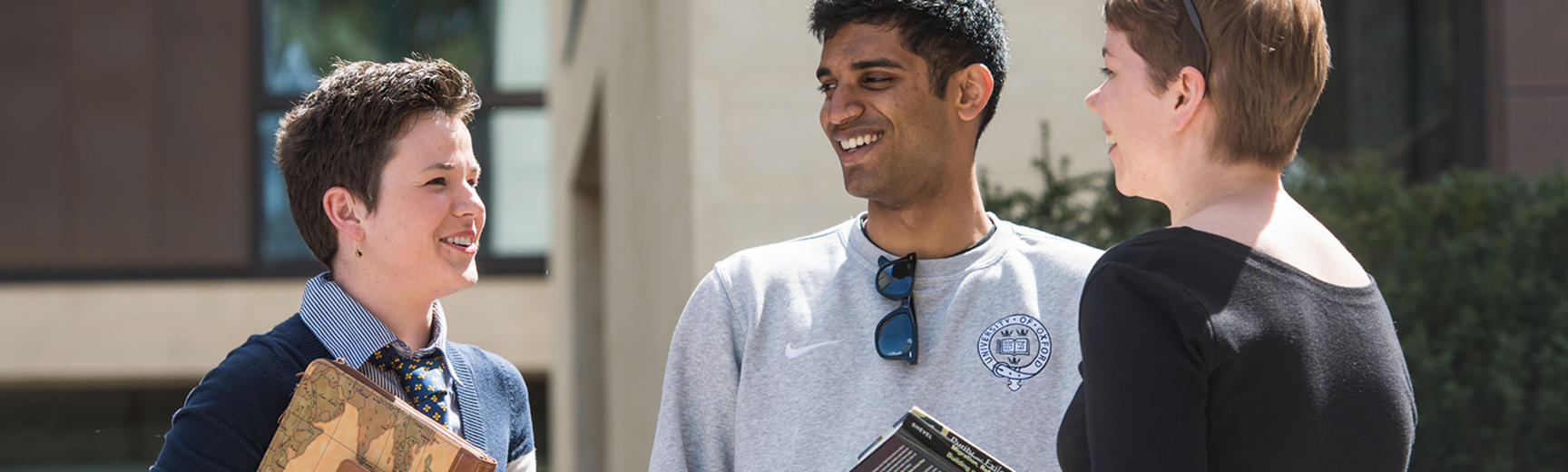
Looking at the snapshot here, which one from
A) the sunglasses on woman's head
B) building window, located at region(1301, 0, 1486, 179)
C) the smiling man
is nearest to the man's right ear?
the smiling man

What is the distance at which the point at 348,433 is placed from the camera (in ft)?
6.69

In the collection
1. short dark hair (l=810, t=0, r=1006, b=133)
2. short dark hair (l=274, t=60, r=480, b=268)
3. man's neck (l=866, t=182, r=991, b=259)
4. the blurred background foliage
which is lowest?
the blurred background foliage

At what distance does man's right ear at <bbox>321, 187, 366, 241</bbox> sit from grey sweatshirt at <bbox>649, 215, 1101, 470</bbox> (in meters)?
0.59

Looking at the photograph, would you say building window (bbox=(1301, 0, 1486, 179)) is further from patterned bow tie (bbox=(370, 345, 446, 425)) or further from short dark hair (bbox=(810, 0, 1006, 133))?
patterned bow tie (bbox=(370, 345, 446, 425))

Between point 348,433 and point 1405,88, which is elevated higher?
point 1405,88

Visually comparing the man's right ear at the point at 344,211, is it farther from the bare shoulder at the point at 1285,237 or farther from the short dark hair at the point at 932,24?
the bare shoulder at the point at 1285,237

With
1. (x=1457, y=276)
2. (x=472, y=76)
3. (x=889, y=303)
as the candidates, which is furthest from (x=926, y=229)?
(x=472, y=76)

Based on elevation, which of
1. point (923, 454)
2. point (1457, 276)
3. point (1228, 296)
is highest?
point (1228, 296)

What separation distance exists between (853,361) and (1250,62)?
0.95 meters

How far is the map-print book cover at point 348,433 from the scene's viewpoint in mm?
2021

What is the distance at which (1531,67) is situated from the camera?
23.6 ft

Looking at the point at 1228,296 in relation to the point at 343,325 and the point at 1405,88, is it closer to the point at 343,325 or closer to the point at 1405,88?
the point at 343,325

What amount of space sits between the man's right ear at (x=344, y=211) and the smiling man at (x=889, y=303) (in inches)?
23.1

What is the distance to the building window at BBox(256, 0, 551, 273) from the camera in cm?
1681
